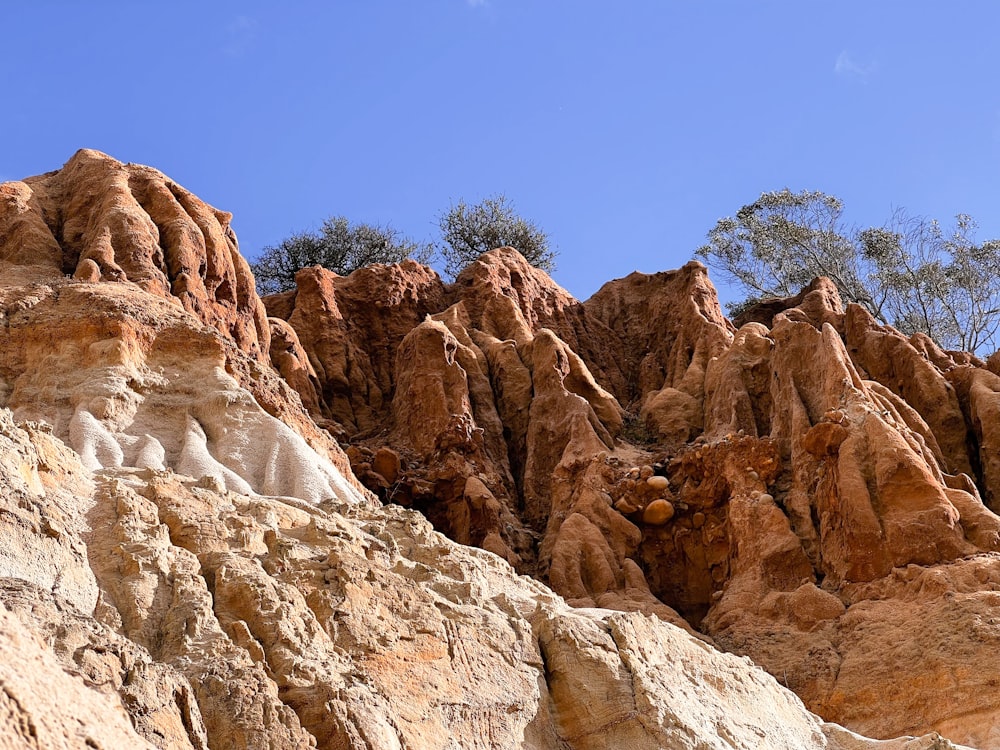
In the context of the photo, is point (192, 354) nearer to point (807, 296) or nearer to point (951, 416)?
point (951, 416)

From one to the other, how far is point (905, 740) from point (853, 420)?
876 centimetres

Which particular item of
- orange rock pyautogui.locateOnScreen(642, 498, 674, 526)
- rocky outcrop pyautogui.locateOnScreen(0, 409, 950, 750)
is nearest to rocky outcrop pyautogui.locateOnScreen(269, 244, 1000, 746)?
orange rock pyautogui.locateOnScreen(642, 498, 674, 526)

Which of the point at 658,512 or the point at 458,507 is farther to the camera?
the point at 458,507

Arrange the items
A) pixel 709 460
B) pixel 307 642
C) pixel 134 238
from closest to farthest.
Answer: pixel 307 642
pixel 134 238
pixel 709 460

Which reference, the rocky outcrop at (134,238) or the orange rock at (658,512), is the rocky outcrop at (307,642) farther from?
the rocky outcrop at (134,238)

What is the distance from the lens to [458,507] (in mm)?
26344

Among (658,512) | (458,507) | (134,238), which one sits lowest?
(658,512)

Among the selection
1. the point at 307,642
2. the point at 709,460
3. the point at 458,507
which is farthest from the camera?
the point at 458,507

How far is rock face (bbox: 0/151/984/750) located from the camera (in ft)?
35.7

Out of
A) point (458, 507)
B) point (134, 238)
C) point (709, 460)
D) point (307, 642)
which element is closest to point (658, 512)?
point (709, 460)

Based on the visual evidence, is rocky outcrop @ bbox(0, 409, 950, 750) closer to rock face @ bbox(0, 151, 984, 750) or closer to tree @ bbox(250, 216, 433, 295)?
rock face @ bbox(0, 151, 984, 750)

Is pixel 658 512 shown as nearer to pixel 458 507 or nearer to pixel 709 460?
pixel 709 460

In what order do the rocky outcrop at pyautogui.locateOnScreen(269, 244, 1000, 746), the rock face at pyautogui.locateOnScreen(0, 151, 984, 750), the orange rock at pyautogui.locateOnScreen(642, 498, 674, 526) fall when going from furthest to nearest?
the orange rock at pyautogui.locateOnScreen(642, 498, 674, 526), the rocky outcrop at pyautogui.locateOnScreen(269, 244, 1000, 746), the rock face at pyautogui.locateOnScreen(0, 151, 984, 750)

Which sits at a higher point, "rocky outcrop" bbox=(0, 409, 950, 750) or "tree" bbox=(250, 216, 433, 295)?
"tree" bbox=(250, 216, 433, 295)
